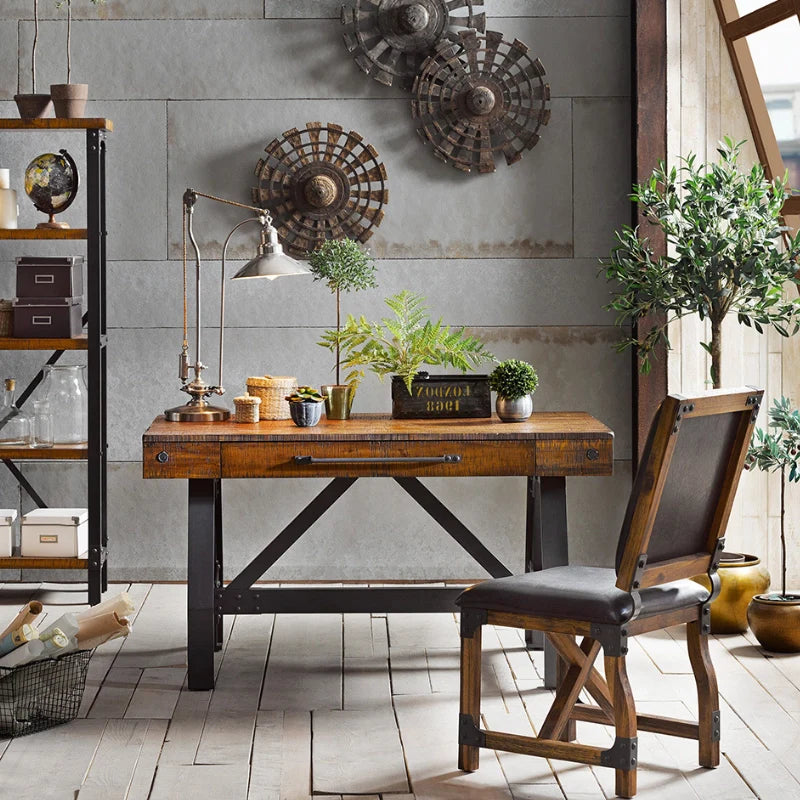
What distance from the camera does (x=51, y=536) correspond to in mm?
4875

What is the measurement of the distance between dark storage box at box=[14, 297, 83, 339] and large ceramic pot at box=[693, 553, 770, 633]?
108 inches

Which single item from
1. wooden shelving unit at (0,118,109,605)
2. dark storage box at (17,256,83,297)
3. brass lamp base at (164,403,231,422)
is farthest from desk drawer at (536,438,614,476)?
dark storage box at (17,256,83,297)

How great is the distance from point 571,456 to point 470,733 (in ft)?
3.33

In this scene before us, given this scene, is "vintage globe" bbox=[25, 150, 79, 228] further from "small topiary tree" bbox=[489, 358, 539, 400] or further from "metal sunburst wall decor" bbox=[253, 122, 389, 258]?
"small topiary tree" bbox=[489, 358, 539, 400]

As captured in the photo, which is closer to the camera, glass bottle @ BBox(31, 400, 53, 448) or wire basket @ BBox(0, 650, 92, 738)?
wire basket @ BBox(0, 650, 92, 738)

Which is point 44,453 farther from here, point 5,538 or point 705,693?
point 705,693

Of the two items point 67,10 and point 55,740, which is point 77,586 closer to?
point 55,740

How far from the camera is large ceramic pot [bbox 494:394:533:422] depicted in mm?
3967

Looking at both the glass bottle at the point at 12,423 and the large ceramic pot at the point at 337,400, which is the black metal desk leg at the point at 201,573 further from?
the glass bottle at the point at 12,423

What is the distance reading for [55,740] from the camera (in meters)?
3.36

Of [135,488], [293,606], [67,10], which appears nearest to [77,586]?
[135,488]

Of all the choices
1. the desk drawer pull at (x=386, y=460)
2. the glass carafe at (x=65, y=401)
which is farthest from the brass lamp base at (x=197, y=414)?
the glass carafe at (x=65, y=401)

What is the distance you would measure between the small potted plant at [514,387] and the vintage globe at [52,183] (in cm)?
207

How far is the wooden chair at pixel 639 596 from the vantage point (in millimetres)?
2838
